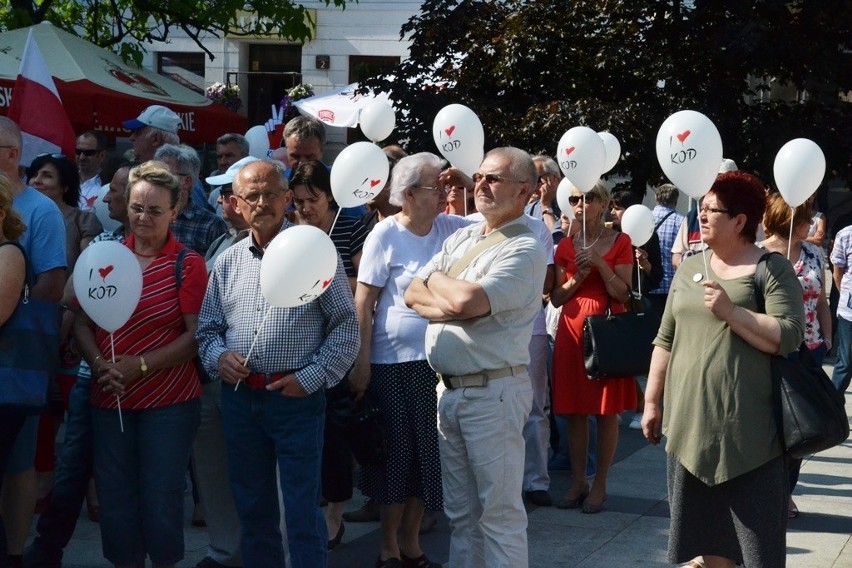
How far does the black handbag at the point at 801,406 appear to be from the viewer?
4.90 meters

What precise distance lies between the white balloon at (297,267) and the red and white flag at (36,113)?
10.3ft

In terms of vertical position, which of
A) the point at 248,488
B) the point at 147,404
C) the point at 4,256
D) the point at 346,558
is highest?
the point at 4,256

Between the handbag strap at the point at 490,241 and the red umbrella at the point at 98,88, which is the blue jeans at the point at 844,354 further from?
the red umbrella at the point at 98,88

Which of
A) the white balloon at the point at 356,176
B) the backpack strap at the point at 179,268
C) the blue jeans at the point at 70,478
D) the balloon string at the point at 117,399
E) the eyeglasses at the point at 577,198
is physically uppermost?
the white balloon at the point at 356,176

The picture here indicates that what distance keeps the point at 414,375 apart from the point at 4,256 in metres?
1.97

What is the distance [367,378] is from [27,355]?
1581mm

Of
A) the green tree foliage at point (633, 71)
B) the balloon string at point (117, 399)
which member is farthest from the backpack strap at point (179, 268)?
the green tree foliage at point (633, 71)

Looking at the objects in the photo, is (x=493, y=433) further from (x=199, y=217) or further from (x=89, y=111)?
(x=89, y=111)

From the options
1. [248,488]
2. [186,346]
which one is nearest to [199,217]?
[186,346]

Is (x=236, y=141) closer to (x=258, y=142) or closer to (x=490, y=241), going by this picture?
(x=258, y=142)

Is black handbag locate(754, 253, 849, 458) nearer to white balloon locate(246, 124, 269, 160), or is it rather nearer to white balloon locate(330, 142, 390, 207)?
white balloon locate(330, 142, 390, 207)

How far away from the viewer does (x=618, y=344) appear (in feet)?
23.6

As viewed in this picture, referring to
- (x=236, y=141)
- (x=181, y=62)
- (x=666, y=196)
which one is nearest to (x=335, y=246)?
(x=236, y=141)

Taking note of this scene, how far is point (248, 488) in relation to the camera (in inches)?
211
